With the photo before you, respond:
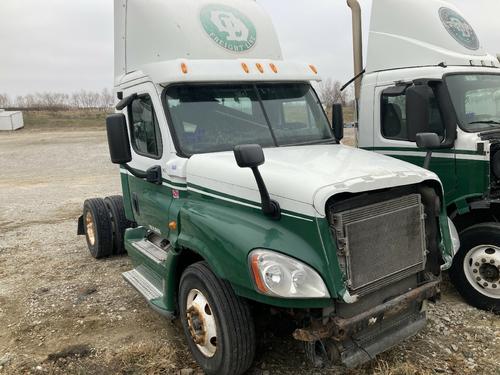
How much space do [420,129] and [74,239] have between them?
235 inches

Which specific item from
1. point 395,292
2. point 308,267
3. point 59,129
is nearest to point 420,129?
point 395,292

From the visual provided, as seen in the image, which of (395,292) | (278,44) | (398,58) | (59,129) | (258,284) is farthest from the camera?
(59,129)

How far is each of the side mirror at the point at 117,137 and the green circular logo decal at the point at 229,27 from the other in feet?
4.55

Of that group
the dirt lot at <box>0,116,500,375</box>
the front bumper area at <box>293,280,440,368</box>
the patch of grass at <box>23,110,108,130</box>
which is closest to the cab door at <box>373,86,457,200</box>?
the dirt lot at <box>0,116,500,375</box>

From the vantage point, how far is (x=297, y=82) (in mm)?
4895

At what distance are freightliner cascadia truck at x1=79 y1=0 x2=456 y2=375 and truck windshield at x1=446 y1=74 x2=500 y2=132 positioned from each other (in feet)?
4.77

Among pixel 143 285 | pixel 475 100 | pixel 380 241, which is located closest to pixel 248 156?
pixel 380 241

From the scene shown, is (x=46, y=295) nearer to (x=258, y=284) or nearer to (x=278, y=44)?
(x=258, y=284)

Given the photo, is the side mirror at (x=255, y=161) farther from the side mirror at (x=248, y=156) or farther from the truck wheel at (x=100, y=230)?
the truck wheel at (x=100, y=230)

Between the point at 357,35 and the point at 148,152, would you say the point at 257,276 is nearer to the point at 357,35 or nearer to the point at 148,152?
the point at 148,152

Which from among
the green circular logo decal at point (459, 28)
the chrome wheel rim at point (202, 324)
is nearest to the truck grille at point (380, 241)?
the chrome wheel rim at point (202, 324)

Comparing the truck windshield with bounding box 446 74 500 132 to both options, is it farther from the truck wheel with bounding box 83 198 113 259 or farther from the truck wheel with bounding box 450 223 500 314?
the truck wheel with bounding box 83 198 113 259

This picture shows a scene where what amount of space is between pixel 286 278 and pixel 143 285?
220 cm

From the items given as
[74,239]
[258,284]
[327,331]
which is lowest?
[74,239]
